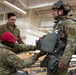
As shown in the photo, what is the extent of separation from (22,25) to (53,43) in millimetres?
5506

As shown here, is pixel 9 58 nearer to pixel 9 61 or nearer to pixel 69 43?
pixel 9 61

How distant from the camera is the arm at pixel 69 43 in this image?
1.98 m

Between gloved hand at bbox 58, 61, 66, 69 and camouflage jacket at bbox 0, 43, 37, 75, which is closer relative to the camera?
gloved hand at bbox 58, 61, 66, 69

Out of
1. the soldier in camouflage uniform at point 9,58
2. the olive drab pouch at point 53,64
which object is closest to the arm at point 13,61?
the soldier in camouflage uniform at point 9,58

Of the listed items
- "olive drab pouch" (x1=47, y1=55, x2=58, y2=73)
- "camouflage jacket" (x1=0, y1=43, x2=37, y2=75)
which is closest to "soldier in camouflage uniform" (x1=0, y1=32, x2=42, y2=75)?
"camouflage jacket" (x1=0, y1=43, x2=37, y2=75)

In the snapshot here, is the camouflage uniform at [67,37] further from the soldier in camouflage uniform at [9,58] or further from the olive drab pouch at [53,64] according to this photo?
the soldier in camouflage uniform at [9,58]

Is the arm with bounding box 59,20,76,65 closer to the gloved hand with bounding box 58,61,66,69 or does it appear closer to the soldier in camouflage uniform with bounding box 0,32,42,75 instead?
the gloved hand with bounding box 58,61,66,69

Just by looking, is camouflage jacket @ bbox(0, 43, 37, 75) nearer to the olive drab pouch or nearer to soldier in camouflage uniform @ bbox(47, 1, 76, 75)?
the olive drab pouch

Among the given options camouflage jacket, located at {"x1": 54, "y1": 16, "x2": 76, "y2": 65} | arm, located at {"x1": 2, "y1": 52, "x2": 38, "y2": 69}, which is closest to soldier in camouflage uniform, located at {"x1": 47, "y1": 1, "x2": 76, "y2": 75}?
camouflage jacket, located at {"x1": 54, "y1": 16, "x2": 76, "y2": 65}

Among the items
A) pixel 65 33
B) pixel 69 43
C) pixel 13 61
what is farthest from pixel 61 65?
pixel 13 61

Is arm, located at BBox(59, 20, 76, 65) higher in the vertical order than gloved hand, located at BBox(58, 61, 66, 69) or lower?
higher

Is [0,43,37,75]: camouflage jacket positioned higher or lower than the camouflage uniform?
lower

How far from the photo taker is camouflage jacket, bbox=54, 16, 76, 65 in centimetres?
200

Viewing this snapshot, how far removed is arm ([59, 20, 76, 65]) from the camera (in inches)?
78.0
